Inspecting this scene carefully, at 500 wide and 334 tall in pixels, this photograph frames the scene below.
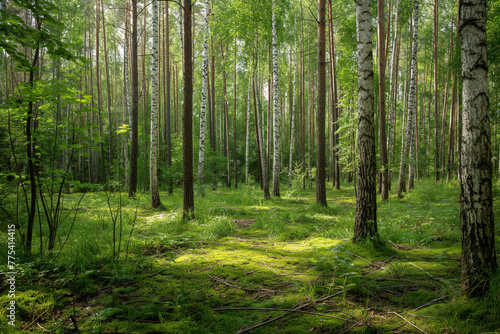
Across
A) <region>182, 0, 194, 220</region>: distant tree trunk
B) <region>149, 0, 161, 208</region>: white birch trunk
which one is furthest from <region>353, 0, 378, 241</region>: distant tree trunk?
<region>149, 0, 161, 208</region>: white birch trunk

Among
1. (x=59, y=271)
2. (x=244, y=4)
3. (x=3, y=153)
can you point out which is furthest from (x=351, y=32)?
(x=3, y=153)

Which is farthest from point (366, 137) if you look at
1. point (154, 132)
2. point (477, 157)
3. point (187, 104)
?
point (154, 132)

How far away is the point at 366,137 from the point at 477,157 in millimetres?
1783

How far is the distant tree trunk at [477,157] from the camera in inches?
82.0

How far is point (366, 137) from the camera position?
12.6 ft

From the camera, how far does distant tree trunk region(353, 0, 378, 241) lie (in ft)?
12.5

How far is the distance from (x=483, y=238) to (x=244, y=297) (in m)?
2.25

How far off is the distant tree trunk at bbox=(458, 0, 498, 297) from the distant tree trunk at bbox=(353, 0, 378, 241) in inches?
64.9

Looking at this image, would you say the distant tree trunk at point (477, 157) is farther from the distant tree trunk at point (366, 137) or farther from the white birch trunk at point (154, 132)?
the white birch trunk at point (154, 132)

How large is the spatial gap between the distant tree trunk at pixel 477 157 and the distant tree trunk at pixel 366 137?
1.65 m

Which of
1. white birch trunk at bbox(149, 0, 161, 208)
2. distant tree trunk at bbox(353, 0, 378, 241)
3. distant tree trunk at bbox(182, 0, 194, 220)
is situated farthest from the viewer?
white birch trunk at bbox(149, 0, 161, 208)

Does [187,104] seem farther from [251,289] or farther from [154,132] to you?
[251,289]

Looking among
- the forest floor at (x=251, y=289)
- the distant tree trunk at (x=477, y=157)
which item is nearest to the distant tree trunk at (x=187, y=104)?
the forest floor at (x=251, y=289)

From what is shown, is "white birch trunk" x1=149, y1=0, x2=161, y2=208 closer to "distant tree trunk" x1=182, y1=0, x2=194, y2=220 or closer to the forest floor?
"distant tree trunk" x1=182, y1=0, x2=194, y2=220
